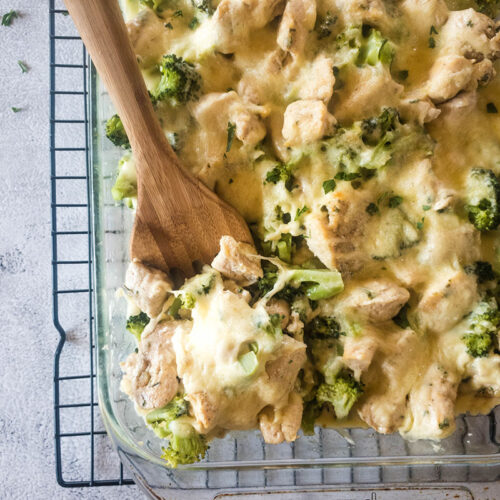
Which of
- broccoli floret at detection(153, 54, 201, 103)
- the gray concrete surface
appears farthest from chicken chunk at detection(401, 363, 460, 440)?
the gray concrete surface

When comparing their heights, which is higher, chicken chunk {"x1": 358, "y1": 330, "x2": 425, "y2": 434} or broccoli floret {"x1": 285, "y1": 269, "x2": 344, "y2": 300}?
broccoli floret {"x1": 285, "y1": 269, "x2": 344, "y2": 300}

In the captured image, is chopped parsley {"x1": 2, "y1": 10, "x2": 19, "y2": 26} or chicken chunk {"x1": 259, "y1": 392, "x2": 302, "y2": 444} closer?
chicken chunk {"x1": 259, "y1": 392, "x2": 302, "y2": 444}

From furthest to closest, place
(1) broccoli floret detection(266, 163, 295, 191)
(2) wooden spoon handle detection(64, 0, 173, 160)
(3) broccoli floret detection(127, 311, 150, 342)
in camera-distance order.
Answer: (3) broccoli floret detection(127, 311, 150, 342) → (1) broccoli floret detection(266, 163, 295, 191) → (2) wooden spoon handle detection(64, 0, 173, 160)

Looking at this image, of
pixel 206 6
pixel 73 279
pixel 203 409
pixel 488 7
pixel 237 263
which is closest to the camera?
pixel 203 409

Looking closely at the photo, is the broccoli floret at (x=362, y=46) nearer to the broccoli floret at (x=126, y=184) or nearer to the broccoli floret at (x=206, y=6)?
the broccoli floret at (x=206, y=6)

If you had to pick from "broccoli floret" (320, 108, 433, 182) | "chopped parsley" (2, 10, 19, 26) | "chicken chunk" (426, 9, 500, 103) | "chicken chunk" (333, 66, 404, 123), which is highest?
"chopped parsley" (2, 10, 19, 26)

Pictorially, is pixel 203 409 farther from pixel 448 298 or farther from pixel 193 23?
pixel 193 23

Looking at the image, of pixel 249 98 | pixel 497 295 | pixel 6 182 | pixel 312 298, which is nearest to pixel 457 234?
pixel 497 295

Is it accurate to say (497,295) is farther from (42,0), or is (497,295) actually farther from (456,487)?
(42,0)

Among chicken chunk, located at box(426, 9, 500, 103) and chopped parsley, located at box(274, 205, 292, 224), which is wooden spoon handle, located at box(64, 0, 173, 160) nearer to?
chopped parsley, located at box(274, 205, 292, 224)

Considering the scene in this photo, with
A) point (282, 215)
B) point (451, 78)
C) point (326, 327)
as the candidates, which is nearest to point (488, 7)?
point (451, 78)
